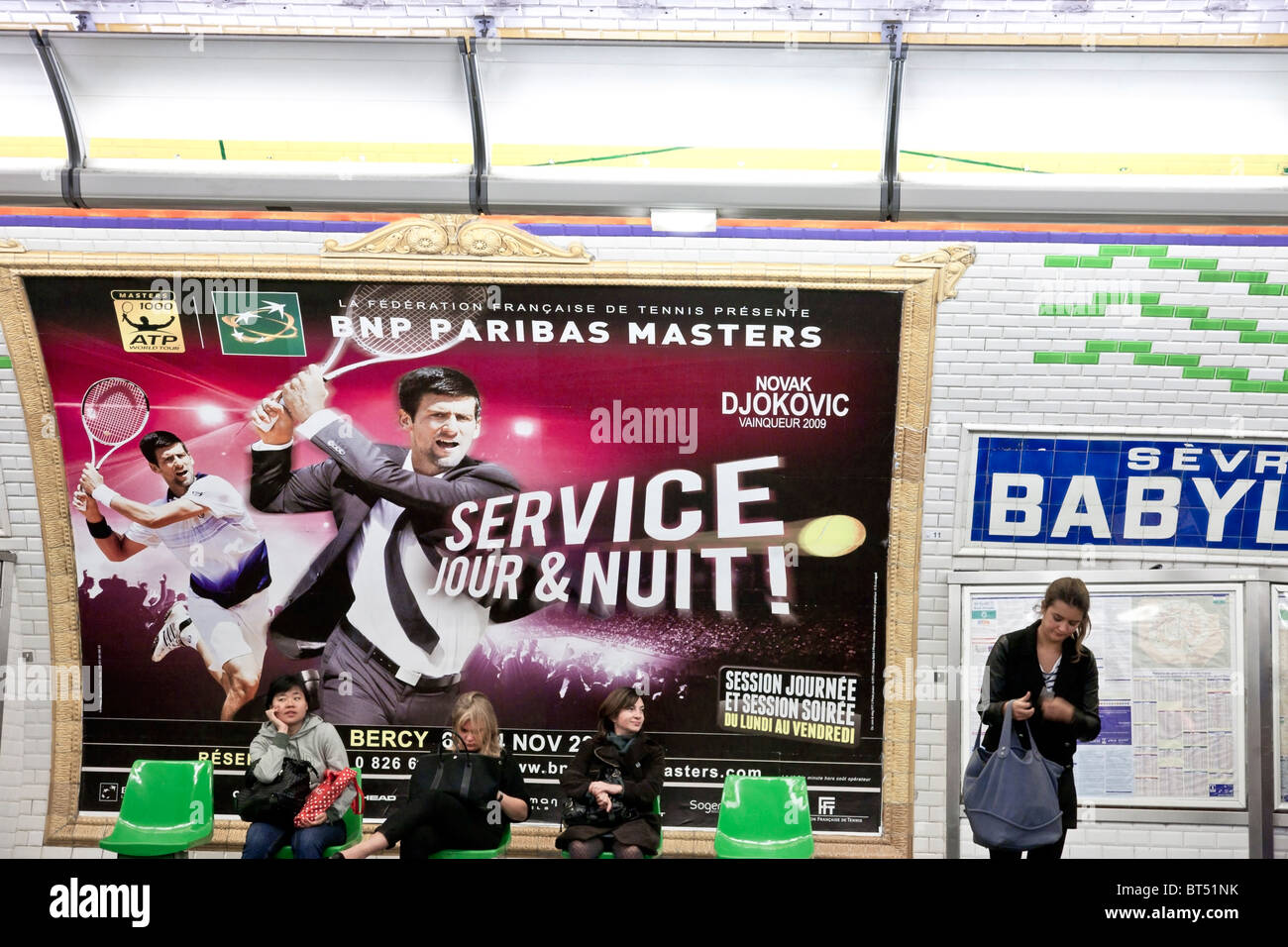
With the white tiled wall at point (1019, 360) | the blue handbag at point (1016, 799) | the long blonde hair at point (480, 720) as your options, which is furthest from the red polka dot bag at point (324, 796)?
the blue handbag at point (1016, 799)

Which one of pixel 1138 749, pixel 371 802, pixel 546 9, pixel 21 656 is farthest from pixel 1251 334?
pixel 21 656

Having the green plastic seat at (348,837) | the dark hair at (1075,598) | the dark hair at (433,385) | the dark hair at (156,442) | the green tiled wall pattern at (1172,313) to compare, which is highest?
the green tiled wall pattern at (1172,313)

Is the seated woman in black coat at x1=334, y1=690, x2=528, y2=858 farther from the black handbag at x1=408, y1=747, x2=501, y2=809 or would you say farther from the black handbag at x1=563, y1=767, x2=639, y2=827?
the black handbag at x1=563, y1=767, x2=639, y2=827

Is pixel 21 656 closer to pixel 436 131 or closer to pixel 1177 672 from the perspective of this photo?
pixel 436 131

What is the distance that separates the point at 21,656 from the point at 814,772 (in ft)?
10.7

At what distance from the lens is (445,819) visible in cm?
393

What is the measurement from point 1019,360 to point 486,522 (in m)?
2.23

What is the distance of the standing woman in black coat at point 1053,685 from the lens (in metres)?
4.16

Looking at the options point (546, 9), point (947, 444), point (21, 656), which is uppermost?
point (546, 9)

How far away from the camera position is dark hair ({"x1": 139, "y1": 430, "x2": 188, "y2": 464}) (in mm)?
4363

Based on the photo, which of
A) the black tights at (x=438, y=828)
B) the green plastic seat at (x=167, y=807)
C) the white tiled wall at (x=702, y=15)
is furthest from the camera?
the green plastic seat at (x=167, y=807)

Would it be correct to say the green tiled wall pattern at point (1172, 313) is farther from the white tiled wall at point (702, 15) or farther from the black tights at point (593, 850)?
the black tights at point (593, 850)

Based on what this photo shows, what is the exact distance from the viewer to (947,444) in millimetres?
4305

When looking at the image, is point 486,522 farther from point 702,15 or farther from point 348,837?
point 702,15
